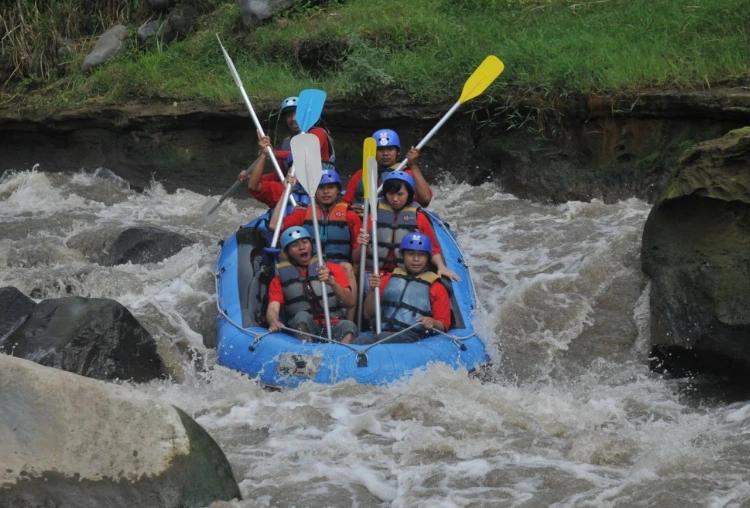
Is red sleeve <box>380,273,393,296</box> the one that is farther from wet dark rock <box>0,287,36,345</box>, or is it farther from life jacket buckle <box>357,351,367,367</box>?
wet dark rock <box>0,287,36,345</box>

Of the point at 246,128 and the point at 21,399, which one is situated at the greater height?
the point at 21,399

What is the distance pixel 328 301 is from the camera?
570 centimetres

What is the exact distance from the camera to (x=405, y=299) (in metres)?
5.54

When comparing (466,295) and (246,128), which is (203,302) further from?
(246,128)

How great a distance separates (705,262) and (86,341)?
309 cm

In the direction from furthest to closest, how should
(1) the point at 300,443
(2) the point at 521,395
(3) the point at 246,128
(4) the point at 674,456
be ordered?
(3) the point at 246,128 → (2) the point at 521,395 → (1) the point at 300,443 → (4) the point at 674,456

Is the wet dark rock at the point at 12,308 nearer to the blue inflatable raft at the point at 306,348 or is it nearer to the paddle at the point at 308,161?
the blue inflatable raft at the point at 306,348

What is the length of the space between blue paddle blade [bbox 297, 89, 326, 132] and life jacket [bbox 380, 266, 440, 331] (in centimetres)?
186

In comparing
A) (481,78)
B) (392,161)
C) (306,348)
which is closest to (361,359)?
(306,348)

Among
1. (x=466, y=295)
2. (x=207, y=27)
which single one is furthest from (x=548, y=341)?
(x=207, y=27)

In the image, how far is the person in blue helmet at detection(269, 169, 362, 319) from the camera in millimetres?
6156

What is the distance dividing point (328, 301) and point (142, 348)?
1.04m

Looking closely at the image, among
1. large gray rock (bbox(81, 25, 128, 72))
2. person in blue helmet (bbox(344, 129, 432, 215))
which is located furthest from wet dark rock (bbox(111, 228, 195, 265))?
large gray rock (bbox(81, 25, 128, 72))

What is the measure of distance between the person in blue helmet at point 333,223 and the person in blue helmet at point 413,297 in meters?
0.49
